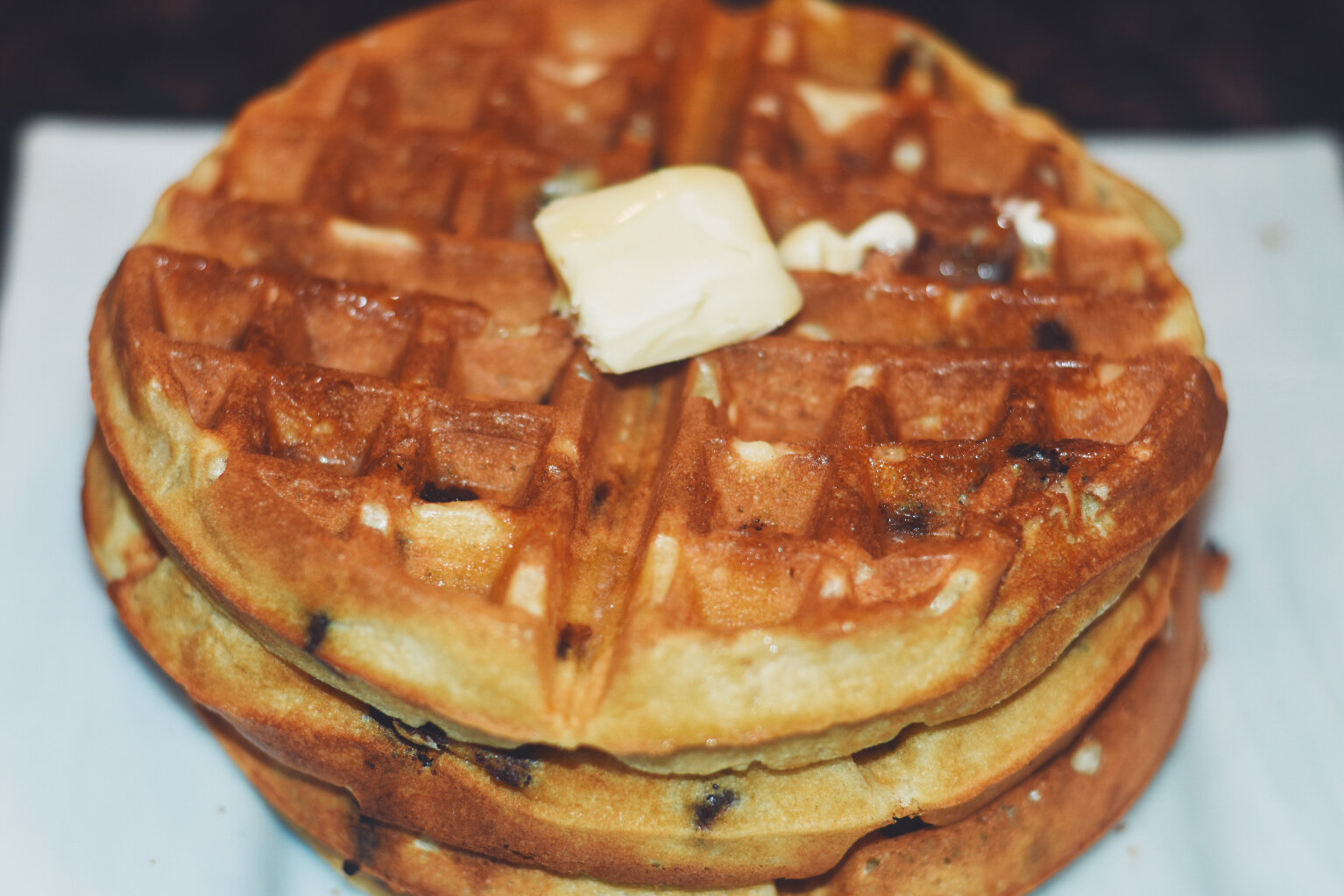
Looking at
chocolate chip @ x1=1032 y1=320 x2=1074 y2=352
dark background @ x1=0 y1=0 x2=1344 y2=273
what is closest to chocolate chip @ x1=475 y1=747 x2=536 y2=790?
chocolate chip @ x1=1032 y1=320 x2=1074 y2=352

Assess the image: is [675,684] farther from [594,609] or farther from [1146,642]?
[1146,642]

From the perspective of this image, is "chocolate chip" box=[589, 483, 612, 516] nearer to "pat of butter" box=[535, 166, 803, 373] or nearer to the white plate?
"pat of butter" box=[535, 166, 803, 373]

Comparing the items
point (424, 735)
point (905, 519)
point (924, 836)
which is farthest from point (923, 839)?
point (424, 735)

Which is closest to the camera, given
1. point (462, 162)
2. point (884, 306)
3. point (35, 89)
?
point (884, 306)

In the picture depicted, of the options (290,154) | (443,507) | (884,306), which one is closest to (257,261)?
(290,154)

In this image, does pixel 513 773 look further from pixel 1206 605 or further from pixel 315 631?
pixel 1206 605

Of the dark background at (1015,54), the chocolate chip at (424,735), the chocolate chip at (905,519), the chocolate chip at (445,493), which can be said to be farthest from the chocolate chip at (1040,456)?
the dark background at (1015,54)

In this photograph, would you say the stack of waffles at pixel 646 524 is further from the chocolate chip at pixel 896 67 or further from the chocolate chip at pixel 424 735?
the chocolate chip at pixel 896 67

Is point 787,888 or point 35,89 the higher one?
point 787,888
